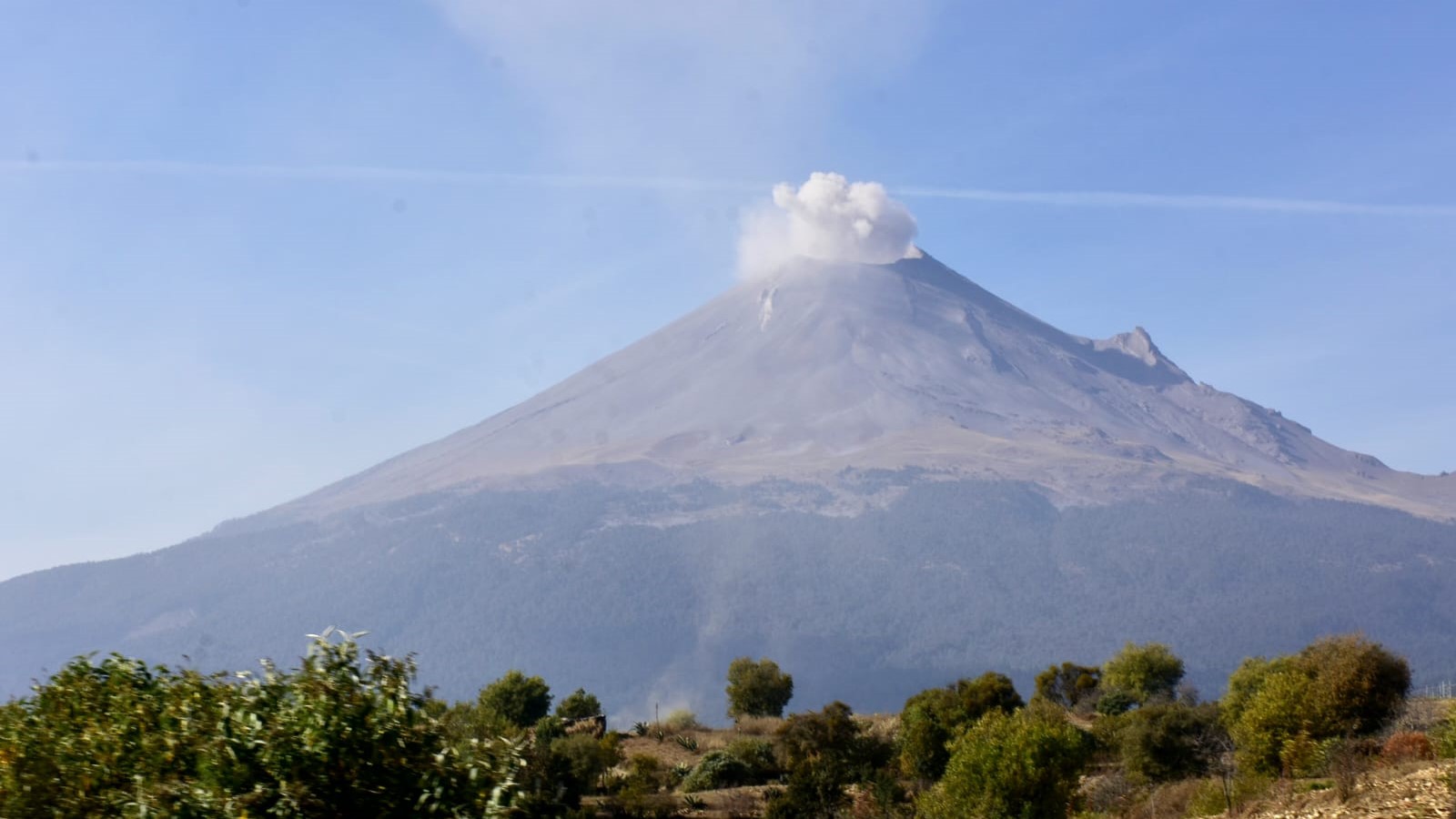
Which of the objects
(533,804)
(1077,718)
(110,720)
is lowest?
(1077,718)

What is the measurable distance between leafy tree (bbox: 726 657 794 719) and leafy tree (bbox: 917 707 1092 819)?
35.8 m

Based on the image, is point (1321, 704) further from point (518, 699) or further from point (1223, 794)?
point (518, 699)

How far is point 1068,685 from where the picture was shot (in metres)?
64.3

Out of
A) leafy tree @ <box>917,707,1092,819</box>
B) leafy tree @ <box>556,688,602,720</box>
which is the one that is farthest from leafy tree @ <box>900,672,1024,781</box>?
leafy tree @ <box>556,688,602,720</box>

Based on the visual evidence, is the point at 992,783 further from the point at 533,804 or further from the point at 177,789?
the point at 177,789

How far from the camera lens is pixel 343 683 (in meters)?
11.7

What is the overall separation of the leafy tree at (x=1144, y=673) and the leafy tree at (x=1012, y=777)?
32.2 m

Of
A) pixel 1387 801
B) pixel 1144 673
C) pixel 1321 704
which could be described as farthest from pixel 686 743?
pixel 1387 801

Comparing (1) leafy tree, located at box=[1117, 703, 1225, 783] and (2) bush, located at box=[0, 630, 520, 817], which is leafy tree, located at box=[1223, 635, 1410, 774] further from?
(2) bush, located at box=[0, 630, 520, 817]

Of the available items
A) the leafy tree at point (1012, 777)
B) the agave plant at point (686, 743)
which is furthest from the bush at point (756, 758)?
the leafy tree at point (1012, 777)

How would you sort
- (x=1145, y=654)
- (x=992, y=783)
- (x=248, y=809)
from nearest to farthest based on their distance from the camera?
1. (x=248, y=809)
2. (x=992, y=783)
3. (x=1145, y=654)

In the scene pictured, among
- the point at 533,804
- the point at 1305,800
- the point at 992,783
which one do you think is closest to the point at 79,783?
the point at 533,804

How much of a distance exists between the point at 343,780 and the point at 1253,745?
28.2 meters

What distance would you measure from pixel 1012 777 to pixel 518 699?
34.4 metres
